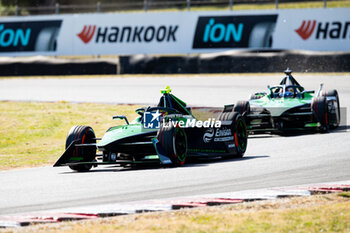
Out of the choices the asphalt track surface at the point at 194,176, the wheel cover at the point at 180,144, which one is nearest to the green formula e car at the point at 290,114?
the asphalt track surface at the point at 194,176

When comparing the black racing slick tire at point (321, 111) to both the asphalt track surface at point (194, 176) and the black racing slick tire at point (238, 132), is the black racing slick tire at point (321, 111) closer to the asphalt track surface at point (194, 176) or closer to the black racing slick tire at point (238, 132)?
the asphalt track surface at point (194, 176)

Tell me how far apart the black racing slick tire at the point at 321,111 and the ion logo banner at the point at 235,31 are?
1332cm

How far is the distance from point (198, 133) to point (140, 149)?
3.59 feet

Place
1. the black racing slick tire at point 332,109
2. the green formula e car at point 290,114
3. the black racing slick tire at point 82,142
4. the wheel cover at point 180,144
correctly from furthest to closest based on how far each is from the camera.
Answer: the black racing slick tire at point 332,109 → the green formula e car at point 290,114 → the black racing slick tire at point 82,142 → the wheel cover at point 180,144

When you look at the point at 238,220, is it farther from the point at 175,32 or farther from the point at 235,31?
the point at 175,32

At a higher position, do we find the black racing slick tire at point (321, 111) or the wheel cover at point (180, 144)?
the black racing slick tire at point (321, 111)

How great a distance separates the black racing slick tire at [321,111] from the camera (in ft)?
43.7

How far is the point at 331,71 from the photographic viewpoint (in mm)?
24422

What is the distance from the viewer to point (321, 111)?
13.3 meters

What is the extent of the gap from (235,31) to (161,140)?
18.3 metres

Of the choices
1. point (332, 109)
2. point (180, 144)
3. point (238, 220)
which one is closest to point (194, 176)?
point (180, 144)

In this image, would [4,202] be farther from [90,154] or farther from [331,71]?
[331,71]

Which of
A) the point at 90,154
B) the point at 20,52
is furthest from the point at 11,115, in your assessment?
the point at 20,52

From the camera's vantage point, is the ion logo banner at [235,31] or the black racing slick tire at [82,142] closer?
the black racing slick tire at [82,142]
